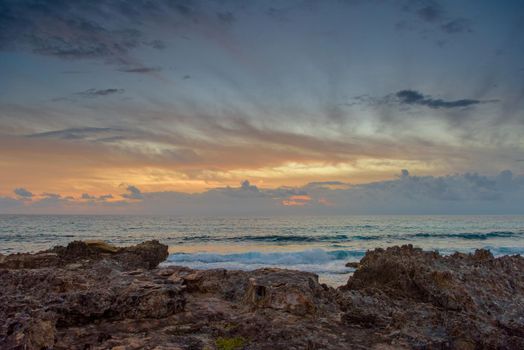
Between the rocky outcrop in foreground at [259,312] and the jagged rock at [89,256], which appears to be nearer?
the rocky outcrop in foreground at [259,312]

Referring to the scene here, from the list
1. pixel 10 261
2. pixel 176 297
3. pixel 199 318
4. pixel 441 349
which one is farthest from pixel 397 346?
pixel 10 261

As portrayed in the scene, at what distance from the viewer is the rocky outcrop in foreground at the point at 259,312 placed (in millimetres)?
6055

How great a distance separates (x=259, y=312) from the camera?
7387mm

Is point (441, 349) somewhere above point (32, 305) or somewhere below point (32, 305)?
below

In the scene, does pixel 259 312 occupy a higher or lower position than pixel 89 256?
higher

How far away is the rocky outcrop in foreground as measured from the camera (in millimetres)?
6055

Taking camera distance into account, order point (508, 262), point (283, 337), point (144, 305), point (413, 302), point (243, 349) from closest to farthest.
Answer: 1. point (243, 349)
2. point (283, 337)
3. point (144, 305)
4. point (413, 302)
5. point (508, 262)

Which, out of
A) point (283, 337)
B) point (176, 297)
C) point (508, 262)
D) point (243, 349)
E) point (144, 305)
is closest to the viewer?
point (243, 349)

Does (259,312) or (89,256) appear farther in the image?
(89,256)

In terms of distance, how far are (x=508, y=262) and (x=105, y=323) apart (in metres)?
12.1

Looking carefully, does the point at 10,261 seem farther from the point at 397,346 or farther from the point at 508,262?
the point at 508,262

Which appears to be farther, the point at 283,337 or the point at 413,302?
the point at 413,302

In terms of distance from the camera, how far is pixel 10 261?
12797 millimetres

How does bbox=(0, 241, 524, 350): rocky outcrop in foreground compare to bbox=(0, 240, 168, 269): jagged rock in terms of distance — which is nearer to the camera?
bbox=(0, 241, 524, 350): rocky outcrop in foreground
